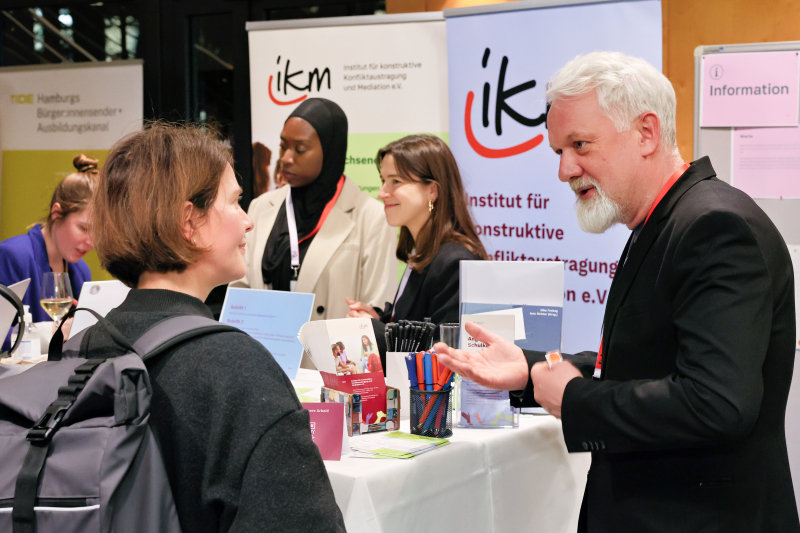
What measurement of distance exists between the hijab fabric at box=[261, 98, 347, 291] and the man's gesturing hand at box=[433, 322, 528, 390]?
248 cm

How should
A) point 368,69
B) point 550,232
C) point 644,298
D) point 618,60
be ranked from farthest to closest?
point 368,69, point 550,232, point 618,60, point 644,298

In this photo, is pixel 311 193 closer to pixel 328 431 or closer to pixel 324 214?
pixel 324 214

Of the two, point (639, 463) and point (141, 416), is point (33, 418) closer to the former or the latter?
point (141, 416)

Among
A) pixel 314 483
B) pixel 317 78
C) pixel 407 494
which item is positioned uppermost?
pixel 317 78

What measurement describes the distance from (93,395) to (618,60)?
1.17m

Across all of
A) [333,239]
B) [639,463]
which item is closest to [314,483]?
[639,463]

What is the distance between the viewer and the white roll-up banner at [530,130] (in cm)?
369

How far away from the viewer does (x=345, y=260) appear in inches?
155

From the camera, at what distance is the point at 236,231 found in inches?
48.4

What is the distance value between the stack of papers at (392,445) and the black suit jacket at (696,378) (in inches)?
17.4

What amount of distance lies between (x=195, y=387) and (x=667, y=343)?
850 millimetres

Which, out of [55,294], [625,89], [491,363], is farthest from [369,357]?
[55,294]

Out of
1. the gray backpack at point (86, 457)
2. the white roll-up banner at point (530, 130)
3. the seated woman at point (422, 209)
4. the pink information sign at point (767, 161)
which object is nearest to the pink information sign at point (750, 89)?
the pink information sign at point (767, 161)

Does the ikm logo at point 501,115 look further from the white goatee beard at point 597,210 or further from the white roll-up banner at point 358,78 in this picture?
the white goatee beard at point 597,210
